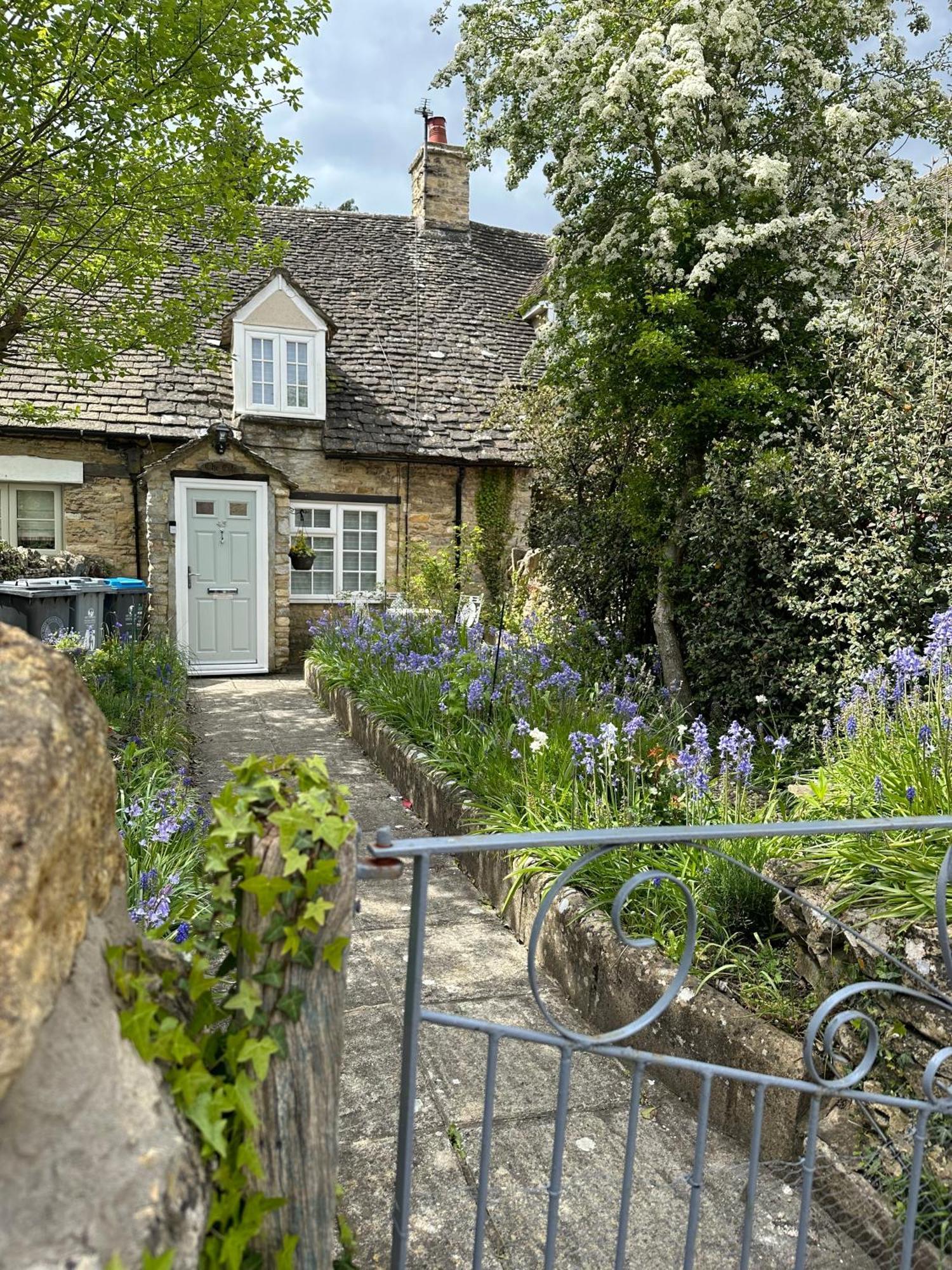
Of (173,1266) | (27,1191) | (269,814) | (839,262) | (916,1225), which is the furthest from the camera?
(839,262)

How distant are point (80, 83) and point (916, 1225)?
7.21 m

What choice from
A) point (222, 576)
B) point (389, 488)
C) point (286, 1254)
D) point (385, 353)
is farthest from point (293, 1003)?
point (385, 353)

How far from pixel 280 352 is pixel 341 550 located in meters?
2.98

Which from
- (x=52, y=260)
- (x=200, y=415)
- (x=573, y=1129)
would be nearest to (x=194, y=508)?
(x=200, y=415)

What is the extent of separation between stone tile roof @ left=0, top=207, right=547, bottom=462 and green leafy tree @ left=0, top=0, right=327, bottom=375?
282cm

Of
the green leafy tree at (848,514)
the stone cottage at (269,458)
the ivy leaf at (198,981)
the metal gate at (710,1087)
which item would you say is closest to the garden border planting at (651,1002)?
the metal gate at (710,1087)

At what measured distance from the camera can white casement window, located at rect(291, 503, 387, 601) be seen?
1299cm

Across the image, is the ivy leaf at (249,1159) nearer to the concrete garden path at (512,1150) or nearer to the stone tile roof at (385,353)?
the concrete garden path at (512,1150)

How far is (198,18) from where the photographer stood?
18.6 ft

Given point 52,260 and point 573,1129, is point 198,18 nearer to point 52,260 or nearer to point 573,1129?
point 52,260

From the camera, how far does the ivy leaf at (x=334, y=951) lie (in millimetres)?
1377

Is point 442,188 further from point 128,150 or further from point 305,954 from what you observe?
point 305,954

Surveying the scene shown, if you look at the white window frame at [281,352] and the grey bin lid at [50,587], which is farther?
the white window frame at [281,352]

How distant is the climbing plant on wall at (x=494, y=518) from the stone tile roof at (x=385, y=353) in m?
0.41
